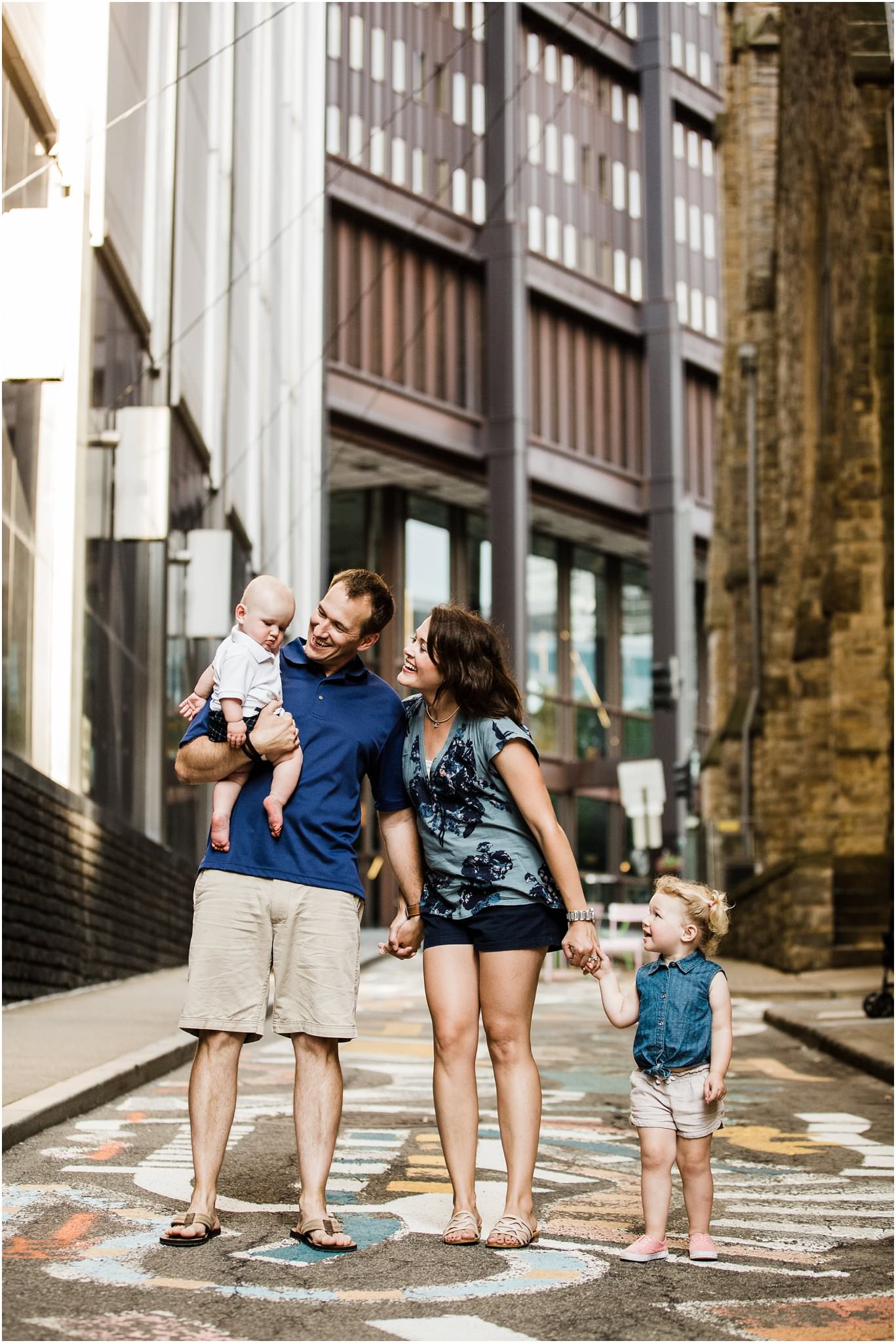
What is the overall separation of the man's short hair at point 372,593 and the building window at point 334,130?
38.1 metres

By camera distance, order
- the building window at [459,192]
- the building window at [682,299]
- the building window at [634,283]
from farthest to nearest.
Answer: the building window at [682,299] < the building window at [634,283] < the building window at [459,192]

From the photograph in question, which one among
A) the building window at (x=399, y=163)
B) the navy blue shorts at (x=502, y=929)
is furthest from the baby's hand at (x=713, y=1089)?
the building window at (x=399, y=163)

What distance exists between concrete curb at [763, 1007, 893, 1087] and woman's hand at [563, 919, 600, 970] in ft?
17.6

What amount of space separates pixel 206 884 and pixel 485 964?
2.77ft

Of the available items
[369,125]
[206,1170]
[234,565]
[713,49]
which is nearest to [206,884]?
[206,1170]

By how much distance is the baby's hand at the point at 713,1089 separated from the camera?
454 centimetres

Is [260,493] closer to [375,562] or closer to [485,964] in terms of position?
[375,562]

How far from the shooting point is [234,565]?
2889cm

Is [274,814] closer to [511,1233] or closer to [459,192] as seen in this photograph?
[511,1233]

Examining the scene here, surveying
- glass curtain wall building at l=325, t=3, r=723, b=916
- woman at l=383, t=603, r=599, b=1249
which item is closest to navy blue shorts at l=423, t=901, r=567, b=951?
woman at l=383, t=603, r=599, b=1249

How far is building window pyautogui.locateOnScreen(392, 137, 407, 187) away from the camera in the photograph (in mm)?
43281

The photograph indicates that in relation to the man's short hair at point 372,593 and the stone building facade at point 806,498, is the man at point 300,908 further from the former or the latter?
the stone building facade at point 806,498

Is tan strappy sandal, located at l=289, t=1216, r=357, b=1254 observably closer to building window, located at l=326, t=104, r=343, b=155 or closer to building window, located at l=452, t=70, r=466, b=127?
building window, located at l=326, t=104, r=343, b=155

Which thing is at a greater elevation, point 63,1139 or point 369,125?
point 369,125
